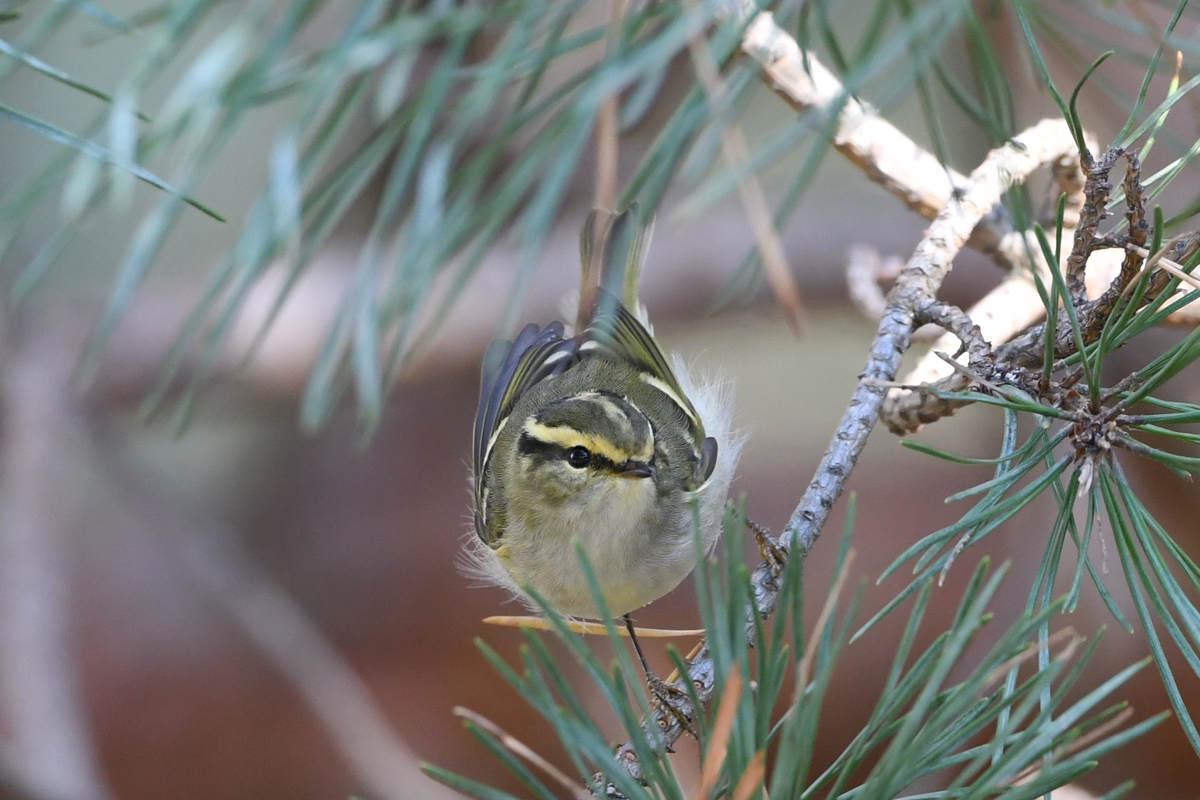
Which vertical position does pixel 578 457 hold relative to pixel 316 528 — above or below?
above

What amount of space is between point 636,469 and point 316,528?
1.11m

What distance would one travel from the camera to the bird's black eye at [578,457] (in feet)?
3.11

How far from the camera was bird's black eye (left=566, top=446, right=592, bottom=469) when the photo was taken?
3.11ft

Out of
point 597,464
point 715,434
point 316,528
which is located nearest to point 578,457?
point 597,464

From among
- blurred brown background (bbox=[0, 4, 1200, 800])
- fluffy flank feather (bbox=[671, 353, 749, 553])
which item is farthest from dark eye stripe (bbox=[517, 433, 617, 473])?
blurred brown background (bbox=[0, 4, 1200, 800])

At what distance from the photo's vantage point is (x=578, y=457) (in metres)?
0.96

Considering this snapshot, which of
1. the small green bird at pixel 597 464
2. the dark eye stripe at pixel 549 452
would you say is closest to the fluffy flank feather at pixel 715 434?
the small green bird at pixel 597 464

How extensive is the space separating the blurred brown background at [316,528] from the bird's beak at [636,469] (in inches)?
16.1

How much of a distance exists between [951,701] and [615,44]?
0.27m

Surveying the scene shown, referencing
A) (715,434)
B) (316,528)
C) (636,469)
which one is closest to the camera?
(636,469)

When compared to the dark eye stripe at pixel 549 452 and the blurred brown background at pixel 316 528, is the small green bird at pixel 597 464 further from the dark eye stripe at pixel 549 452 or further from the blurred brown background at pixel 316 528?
the blurred brown background at pixel 316 528

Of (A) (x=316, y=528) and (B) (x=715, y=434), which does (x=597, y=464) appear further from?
(A) (x=316, y=528)

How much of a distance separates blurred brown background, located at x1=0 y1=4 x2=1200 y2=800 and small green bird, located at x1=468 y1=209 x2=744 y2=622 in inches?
6.5

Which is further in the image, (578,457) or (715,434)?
(715,434)
